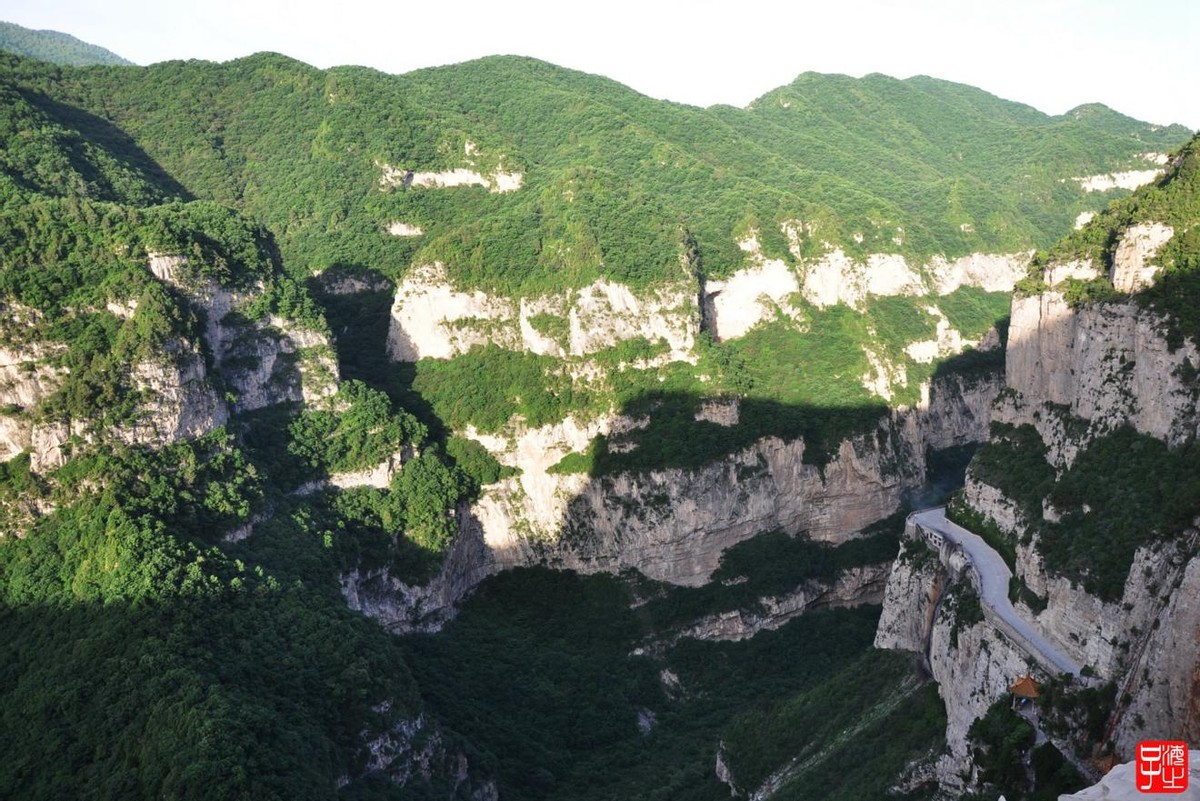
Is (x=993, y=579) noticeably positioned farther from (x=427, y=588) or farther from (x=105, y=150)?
(x=105, y=150)

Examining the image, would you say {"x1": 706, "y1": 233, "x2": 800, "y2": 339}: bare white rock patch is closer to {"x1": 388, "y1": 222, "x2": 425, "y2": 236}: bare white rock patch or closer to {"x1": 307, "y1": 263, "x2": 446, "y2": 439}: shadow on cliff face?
{"x1": 388, "y1": 222, "x2": 425, "y2": 236}: bare white rock patch

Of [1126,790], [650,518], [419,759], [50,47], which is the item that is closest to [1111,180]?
[650,518]

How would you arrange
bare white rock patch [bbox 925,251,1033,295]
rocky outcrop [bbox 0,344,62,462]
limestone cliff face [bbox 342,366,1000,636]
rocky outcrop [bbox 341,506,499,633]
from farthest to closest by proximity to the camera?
bare white rock patch [bbox 925,251,1033,295] → limestone cliff face [bbox 342,366,1000,636] → rocky outcrop [bbox 341,506,499,633] → rocky outcrop [bbox 0,344,62,462]

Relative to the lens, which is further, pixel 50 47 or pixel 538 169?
pixel 50 47

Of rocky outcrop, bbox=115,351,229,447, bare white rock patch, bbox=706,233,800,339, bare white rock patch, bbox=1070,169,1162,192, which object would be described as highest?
bare white rock patch, bbox=1070,169,1162,192

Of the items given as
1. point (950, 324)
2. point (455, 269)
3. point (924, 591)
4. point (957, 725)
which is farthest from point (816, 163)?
point (957, 725)

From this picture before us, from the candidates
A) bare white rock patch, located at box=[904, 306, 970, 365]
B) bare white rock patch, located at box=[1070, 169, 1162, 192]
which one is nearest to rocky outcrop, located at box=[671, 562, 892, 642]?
bare white rock patch, located at box=[904, 306, 970, 365]

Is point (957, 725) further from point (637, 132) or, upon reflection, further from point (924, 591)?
point (637, 132)
